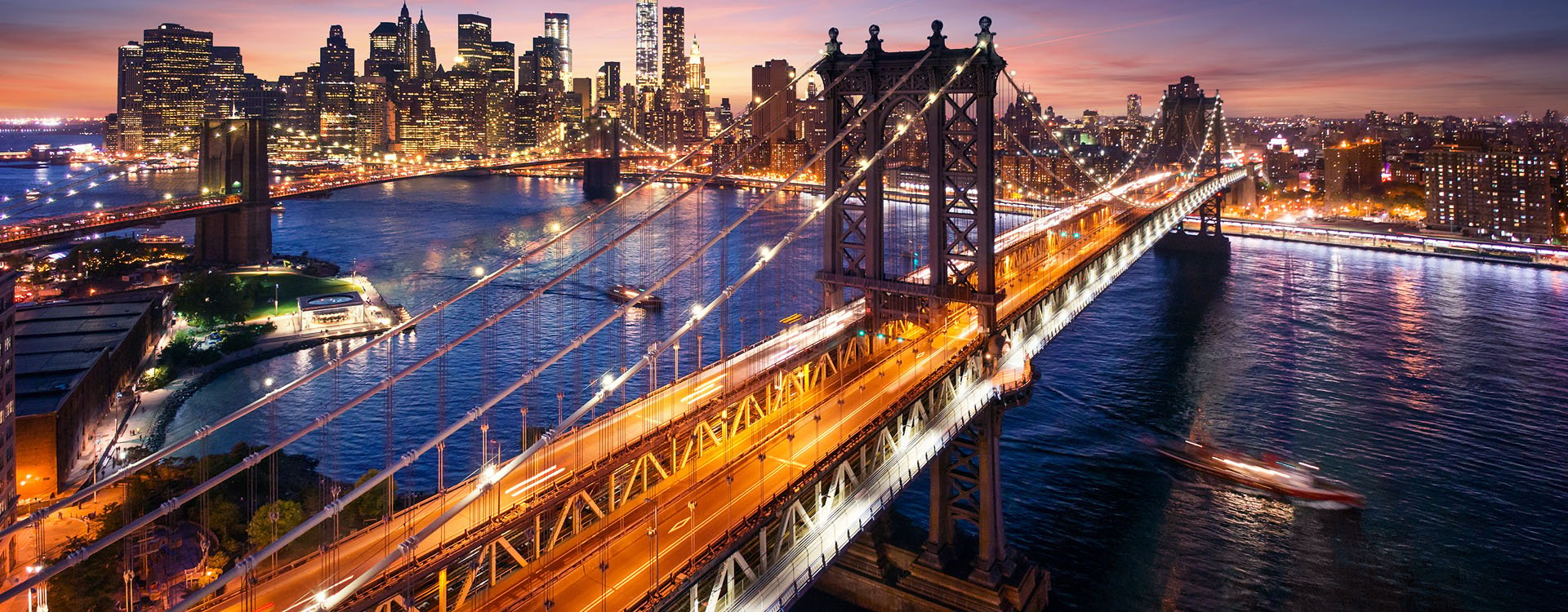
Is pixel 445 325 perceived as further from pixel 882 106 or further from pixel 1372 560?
pixel 1372 560

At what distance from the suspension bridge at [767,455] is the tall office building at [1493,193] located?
51.9 metres

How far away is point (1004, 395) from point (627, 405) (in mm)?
6554

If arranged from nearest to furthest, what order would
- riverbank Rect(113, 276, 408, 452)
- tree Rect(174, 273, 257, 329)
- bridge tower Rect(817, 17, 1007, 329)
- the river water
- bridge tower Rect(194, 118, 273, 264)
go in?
bridge tower Rect(817, 17, 1007, 329), the river water, riverbank Rect(113, 276, 408, 452), tree Rect(174, 273, 257, 329), bridge tower Rect(194, 118, 273, 264)

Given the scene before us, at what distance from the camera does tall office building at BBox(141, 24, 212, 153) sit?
118938mm

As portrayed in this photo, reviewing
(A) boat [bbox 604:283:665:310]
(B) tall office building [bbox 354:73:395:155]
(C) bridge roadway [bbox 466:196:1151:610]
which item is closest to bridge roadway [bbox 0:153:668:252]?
(A) boat [bbox 604:283:665:310]

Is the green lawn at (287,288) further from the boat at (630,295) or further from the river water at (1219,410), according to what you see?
the boat at (630,295)

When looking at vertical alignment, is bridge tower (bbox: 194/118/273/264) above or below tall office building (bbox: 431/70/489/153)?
below

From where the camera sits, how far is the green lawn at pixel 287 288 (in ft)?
127

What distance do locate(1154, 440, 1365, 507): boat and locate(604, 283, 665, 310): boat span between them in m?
20.4

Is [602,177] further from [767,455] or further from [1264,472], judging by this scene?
[767,455]

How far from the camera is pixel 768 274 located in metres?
45.8

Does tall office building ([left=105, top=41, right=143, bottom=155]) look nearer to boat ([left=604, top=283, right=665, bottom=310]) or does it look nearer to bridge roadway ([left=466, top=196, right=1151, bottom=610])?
boat ([left=604, top=283, right=665, bottom=310])

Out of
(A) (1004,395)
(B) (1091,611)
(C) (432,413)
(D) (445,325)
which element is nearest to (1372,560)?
(B) (1091,611)

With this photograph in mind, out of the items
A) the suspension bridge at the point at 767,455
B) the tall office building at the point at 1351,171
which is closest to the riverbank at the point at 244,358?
the suspension bridge at the point at 767,455
